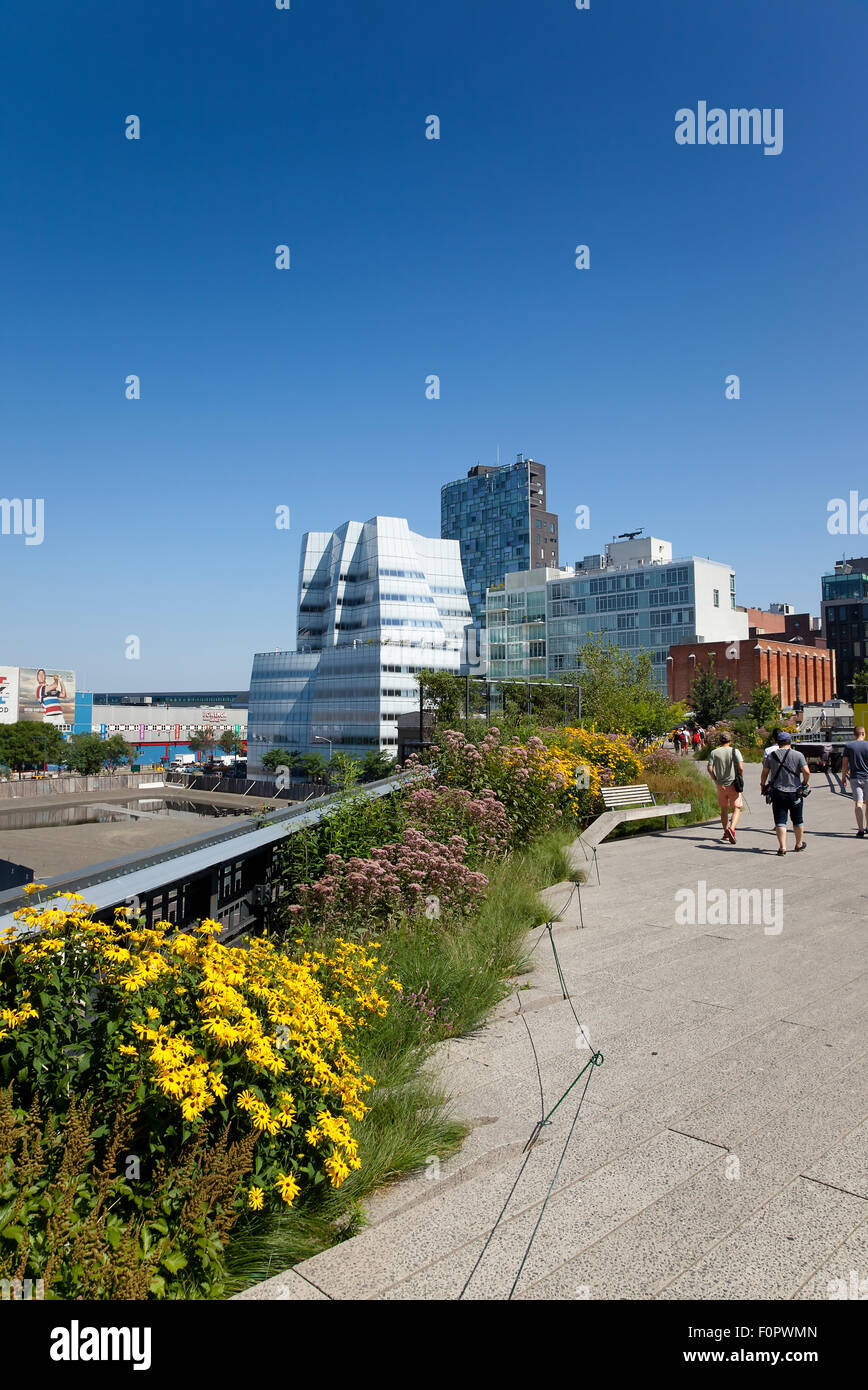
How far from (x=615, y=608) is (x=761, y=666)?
28.1 metres

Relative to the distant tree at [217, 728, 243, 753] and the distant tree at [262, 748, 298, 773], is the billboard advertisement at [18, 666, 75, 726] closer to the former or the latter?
the distant tree at [217, 728, 243, 753]

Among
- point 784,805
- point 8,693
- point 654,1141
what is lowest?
point 654,1141

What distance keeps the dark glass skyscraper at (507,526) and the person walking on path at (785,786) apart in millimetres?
170855

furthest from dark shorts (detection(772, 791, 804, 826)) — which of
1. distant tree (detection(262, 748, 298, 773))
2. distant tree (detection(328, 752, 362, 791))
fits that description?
distant tree (detection(262, 748, 298, 773))

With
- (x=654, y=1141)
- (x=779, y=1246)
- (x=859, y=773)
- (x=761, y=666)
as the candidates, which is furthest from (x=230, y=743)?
(x=779, y=1246)

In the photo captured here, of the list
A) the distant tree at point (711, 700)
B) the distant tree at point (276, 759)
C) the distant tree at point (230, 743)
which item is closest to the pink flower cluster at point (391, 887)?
the distant tree at point (711, 700)

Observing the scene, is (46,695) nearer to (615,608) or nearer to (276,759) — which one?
(276,759)

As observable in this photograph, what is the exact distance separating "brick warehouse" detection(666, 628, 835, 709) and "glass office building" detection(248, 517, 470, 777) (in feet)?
87.3

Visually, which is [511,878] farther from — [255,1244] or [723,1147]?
[255,1244]

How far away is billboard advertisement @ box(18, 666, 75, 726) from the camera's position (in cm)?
17062

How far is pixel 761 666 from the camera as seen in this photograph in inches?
3410

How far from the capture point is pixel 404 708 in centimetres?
10475
